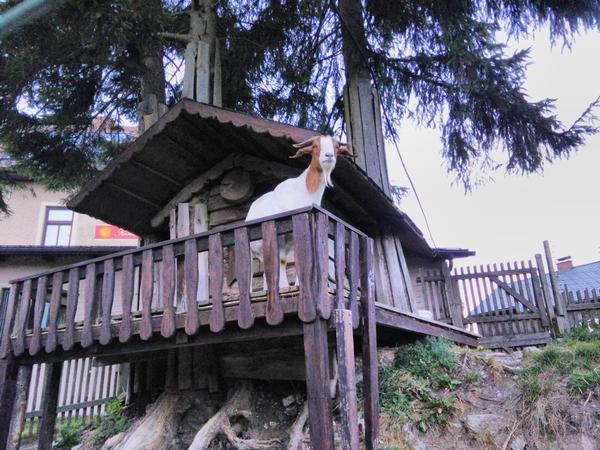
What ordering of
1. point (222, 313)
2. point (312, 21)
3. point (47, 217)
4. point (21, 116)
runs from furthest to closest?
1. point (47, 217)
2. point (312, 21)
3. point (21, 116)
4. point (222, 313)

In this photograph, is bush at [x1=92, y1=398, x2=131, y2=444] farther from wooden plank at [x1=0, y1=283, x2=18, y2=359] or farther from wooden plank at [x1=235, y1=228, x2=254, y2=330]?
wooden plank at [x1=235, y1=228, x2=254, y2=330]

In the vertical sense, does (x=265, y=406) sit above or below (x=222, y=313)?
below

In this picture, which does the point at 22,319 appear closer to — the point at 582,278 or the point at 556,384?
the point at 556,384

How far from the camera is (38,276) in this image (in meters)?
5.98

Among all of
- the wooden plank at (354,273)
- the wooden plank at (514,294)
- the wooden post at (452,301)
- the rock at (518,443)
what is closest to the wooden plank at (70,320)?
the wooden plank at (354,273)

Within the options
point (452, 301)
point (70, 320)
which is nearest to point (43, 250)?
point (70, 320)

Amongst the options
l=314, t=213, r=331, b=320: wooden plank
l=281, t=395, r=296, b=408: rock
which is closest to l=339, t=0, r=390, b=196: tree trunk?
l=281, t=395, r=296, b=408: rock

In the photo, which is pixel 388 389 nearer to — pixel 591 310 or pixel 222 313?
pixel 222 313

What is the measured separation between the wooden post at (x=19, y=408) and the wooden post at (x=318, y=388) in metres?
3.99

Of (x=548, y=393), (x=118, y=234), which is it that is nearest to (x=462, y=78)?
(x=548, y=393)

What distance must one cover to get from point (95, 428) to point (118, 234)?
1179 cm

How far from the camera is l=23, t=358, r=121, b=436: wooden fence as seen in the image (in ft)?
31.3

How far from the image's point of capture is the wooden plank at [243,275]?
14.1ft

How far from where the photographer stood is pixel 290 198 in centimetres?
570
